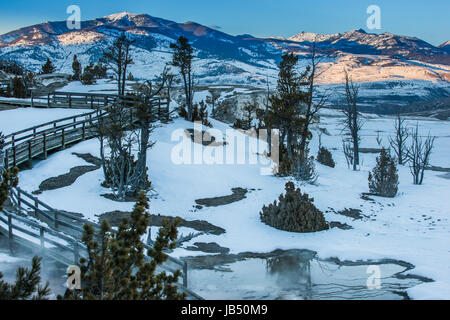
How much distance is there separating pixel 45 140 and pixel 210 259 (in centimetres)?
1122

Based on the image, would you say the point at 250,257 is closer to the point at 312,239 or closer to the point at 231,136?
the point at 312,239

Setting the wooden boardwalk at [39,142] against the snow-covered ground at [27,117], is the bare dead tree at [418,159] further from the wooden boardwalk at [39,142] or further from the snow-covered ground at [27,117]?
the snow-covered ground at [27,117]

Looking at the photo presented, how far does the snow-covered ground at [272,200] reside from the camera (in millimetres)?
12219

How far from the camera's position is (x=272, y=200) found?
1775 centimetres

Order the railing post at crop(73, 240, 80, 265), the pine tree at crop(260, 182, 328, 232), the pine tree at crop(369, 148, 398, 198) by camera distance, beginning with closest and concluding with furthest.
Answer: the railing post at crop(73, 240, 80, 265), the pine tree at crop(260, 182, 328, 232), the pine tree at crop(369, 148, 398, 198)

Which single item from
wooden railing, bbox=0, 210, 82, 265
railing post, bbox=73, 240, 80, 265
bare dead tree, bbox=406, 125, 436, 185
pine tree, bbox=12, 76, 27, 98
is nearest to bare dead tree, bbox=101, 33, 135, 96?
pine tree, bbox=12, 76, 27, 98

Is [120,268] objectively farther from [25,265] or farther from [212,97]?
[212,97]

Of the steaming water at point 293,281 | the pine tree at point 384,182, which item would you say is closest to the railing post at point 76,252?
the steaming water at point 293,281

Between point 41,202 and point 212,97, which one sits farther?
point 212,97

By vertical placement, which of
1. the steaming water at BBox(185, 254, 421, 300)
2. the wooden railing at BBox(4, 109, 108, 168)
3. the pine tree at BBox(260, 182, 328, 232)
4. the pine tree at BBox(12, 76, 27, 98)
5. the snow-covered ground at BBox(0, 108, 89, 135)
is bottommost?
the steaming water at BBox(185, 254, 421, 300)

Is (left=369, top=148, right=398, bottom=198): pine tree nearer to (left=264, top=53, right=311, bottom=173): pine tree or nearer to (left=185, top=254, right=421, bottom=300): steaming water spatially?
(left=264, top=53, right=311, bottom=173): pine tree

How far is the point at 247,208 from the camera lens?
54.6 feet

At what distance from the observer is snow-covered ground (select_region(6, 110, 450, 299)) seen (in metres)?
→ 12.2

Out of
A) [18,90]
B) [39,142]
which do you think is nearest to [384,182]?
[39,142]
